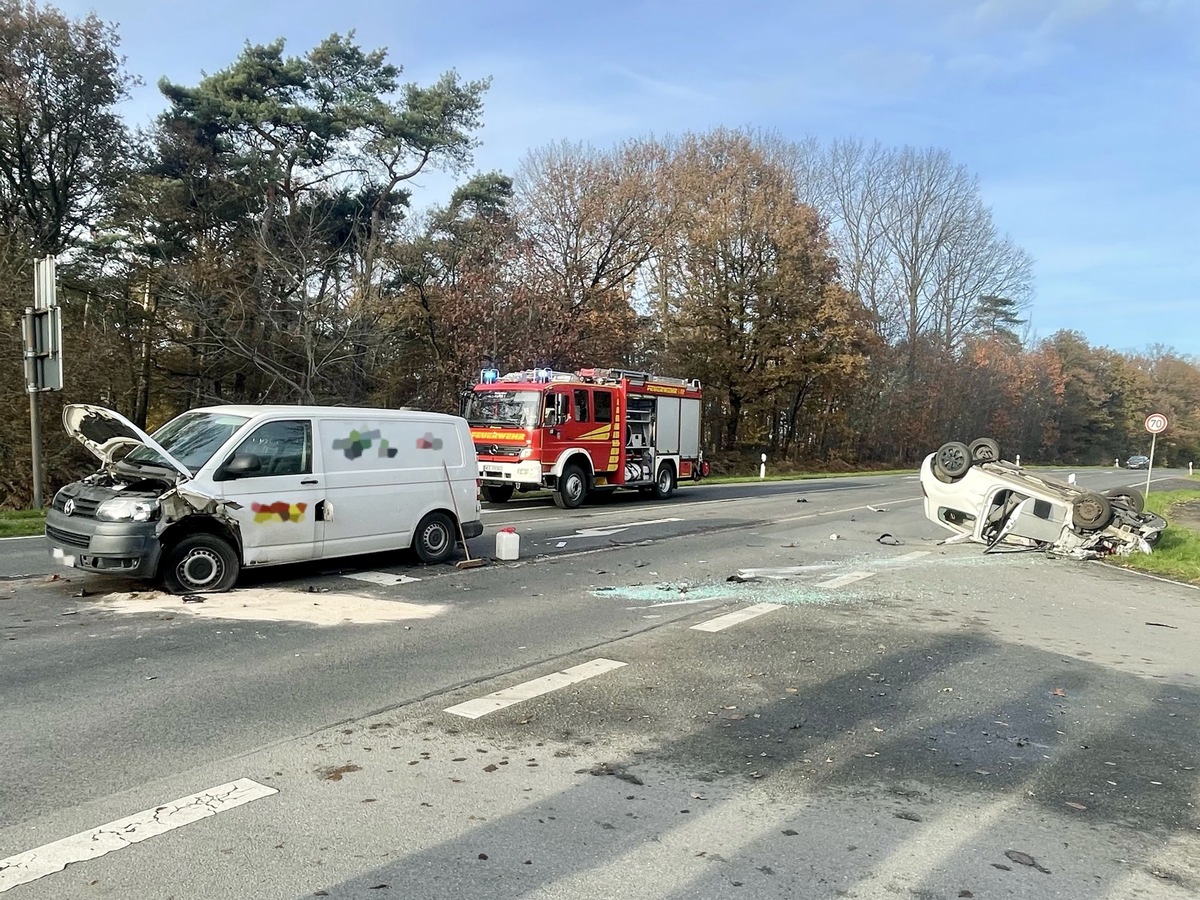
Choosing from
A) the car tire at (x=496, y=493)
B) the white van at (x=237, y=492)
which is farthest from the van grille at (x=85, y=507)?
the car tire at (x=496, y=493)

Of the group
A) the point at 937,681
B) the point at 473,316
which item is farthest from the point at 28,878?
the point at 473,316

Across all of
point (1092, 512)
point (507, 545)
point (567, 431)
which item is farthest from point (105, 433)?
point (1092, 512)

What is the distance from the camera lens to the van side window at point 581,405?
717 inches

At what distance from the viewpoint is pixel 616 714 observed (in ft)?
16.8

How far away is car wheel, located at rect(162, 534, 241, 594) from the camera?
7863 mm

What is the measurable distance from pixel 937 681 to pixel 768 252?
3675 centimetres

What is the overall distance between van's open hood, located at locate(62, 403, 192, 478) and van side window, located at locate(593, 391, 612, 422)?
1136 centimetres

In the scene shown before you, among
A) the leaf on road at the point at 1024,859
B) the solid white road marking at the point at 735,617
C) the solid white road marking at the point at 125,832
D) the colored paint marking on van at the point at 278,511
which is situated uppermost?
the colored paint marking on van at the point at 278,511

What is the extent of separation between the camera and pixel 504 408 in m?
17.9

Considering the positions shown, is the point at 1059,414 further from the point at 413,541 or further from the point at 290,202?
the point at 413,541

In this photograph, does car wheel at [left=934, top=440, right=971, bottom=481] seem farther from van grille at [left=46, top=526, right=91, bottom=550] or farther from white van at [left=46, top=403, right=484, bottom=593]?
van grille at [left=46, top=526, right=91, bottom=550]

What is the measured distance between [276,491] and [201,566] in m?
0.98

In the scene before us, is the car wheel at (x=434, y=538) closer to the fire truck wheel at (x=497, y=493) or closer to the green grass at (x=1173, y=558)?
the fire truck wheel at (x=497, y=493)

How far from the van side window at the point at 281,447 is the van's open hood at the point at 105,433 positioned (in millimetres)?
660
